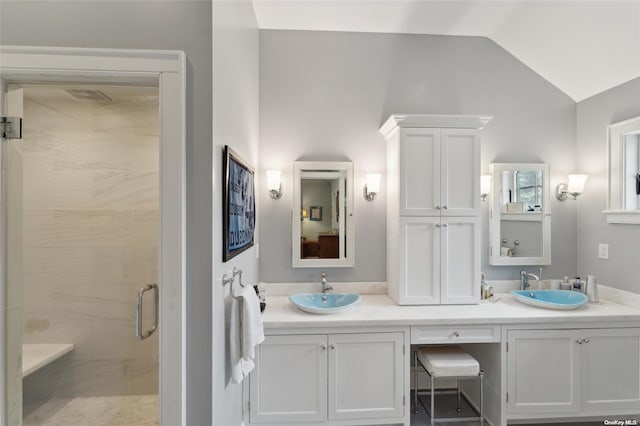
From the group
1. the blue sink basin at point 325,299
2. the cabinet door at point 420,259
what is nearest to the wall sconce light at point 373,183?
the cabinet door at point 420,259

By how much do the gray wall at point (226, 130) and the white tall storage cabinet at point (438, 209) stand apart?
3.71ft

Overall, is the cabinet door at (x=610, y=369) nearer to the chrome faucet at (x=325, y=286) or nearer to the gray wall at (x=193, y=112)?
the chrome faucet at (x=325, y=286)

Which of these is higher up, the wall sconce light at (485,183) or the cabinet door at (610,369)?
the wall sconce light at (485,183)

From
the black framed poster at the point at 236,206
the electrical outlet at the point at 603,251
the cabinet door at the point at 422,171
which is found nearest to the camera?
the black framed poster at the point at 236,206

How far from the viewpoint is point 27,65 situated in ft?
4.21

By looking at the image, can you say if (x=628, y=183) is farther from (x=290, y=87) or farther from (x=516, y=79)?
(x=290, y=87)

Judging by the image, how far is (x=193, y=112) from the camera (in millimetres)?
1393

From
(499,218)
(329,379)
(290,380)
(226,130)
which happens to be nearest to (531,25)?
(499,218)

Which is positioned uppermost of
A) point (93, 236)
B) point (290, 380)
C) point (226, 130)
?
point (226, 130)

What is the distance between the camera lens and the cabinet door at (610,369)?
88.4 inches

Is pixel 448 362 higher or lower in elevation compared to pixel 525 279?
lower

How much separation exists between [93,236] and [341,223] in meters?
1.90

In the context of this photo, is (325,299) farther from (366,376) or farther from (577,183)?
(577,183)

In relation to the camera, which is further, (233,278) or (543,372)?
(543,372)
